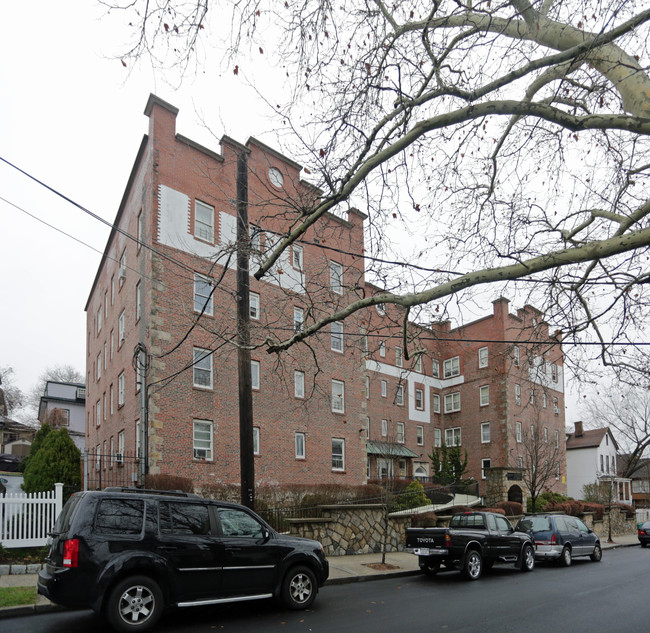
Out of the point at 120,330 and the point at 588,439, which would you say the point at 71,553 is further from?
the point at 588,439

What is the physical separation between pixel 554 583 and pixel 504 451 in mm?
29844

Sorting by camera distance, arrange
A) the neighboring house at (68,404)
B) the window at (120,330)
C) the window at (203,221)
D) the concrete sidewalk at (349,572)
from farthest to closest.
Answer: the neighboring house at (68,404) < the window at (120,330) < the window at (203,221) < the concrete sidewalk at (349,572)

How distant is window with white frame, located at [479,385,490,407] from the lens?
4497 centimetres

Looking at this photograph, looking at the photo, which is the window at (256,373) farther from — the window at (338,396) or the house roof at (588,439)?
the house roof at (588,439)

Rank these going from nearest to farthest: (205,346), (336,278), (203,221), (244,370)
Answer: (244,370)
(336,278)
(205,346)
(203,221)

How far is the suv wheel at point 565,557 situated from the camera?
60.2 ft

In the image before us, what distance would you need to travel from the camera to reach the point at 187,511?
30.3 feet

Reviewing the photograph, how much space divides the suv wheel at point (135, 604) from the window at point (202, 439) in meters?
15.1

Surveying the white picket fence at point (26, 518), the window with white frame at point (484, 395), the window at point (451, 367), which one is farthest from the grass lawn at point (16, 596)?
the window at point (451, 367)

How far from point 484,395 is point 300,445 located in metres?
21.8

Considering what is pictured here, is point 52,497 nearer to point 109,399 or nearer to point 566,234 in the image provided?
point 566,234

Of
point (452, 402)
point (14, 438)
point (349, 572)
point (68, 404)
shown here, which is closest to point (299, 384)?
point (349, 572)

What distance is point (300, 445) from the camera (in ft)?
91.1

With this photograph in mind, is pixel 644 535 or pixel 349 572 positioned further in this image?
pixel 644 535
